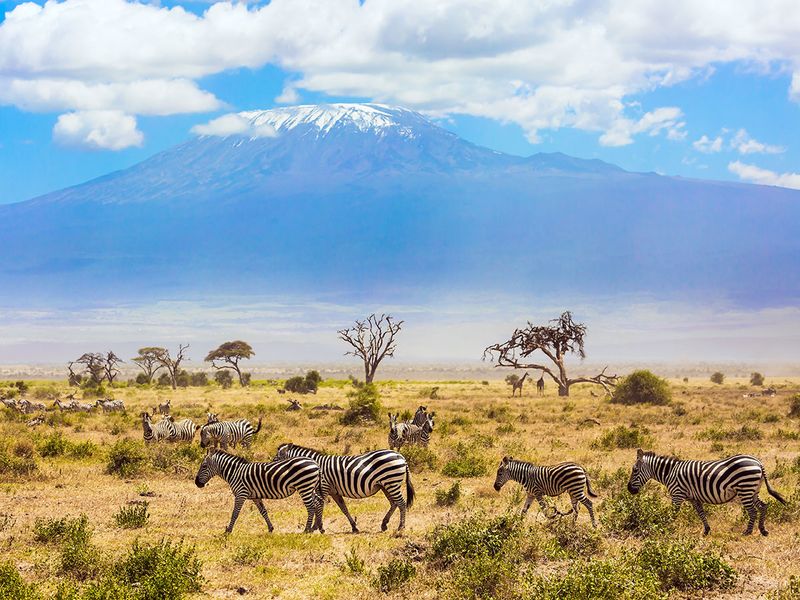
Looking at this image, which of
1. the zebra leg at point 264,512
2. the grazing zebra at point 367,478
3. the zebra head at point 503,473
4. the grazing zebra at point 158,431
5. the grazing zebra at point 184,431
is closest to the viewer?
the grazing zebra at point 367,478

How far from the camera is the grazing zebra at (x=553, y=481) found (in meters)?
17.2

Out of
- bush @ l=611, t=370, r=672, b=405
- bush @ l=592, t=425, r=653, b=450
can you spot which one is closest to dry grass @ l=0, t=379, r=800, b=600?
bush @ l=592, t=425, r=653, b=450

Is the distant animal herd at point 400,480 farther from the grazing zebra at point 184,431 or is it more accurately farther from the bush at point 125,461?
the grazing zebra at point 184,431

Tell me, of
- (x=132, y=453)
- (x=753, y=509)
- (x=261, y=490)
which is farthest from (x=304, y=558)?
(x=132, y=453)

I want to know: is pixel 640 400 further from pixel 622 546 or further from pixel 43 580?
pixel 43 580

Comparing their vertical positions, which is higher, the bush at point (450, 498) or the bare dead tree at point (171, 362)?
the bare dead tree at point (171, 362)

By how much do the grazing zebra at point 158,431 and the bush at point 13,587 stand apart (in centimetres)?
1652

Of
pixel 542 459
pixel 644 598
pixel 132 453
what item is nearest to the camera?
pixel 644 598

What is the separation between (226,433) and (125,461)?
4.37 meters

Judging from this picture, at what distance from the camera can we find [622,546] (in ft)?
50.3

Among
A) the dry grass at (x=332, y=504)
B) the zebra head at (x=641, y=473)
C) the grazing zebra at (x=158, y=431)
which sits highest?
the zebra head at (x=641, y=473)

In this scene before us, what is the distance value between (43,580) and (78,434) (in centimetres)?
2189

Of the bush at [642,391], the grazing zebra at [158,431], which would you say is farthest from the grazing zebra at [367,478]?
the bush at [642,391]

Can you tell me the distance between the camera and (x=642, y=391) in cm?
5769
